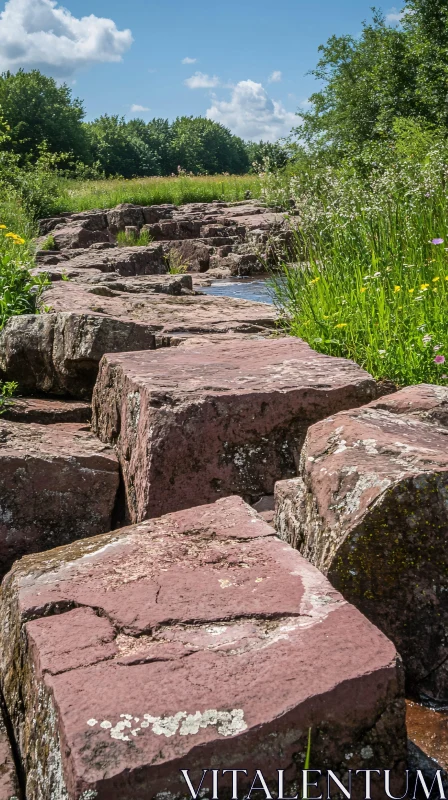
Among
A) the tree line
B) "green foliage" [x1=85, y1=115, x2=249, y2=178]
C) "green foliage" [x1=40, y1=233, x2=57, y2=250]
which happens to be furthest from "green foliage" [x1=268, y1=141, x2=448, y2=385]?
"green foliage" [x1=85, y1=115, x2=249, y2=178]

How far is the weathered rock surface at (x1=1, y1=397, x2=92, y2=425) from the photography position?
3.63 meters

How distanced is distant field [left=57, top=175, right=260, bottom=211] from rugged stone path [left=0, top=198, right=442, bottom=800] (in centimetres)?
2225

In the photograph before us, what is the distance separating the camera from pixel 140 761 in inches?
47.4

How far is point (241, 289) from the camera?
11.4 meters

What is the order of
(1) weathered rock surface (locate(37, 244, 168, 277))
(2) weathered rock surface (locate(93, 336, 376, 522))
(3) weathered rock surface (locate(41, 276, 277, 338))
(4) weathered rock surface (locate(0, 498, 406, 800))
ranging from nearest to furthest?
1. (4) weathered rock surface (locate(0, 498, 406, 800))
2. (2) weathered rock surface (locate(93, 336, 376, 522))
3. (3) weathered rock surface (locate(41, 276, 277, 338))
4. (1) weathered rock surface (locate(37, 244, 168, 277))

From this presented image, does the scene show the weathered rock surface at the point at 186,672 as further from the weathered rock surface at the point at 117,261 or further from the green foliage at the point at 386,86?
the green foliage at the point at 386,86

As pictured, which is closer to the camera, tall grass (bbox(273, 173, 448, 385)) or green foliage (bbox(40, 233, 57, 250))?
tall grass (bbox(273, 173, 448, 385))

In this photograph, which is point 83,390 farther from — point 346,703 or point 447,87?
point 447,87

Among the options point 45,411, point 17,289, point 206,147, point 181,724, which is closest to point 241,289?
point 17,289

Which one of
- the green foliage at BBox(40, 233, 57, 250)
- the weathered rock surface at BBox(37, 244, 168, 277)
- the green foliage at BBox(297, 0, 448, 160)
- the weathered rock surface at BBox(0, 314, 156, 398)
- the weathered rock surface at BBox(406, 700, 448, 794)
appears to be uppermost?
the green foliage at BBox(297, 0, 448, 160)

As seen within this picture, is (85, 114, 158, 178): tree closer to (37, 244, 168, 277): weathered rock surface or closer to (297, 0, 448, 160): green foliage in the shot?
(297, 0, 448, 160): green foliage

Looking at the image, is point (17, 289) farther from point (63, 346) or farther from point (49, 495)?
point (49, 495)

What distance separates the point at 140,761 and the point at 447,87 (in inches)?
950

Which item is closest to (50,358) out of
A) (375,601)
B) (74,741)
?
(375,601)
